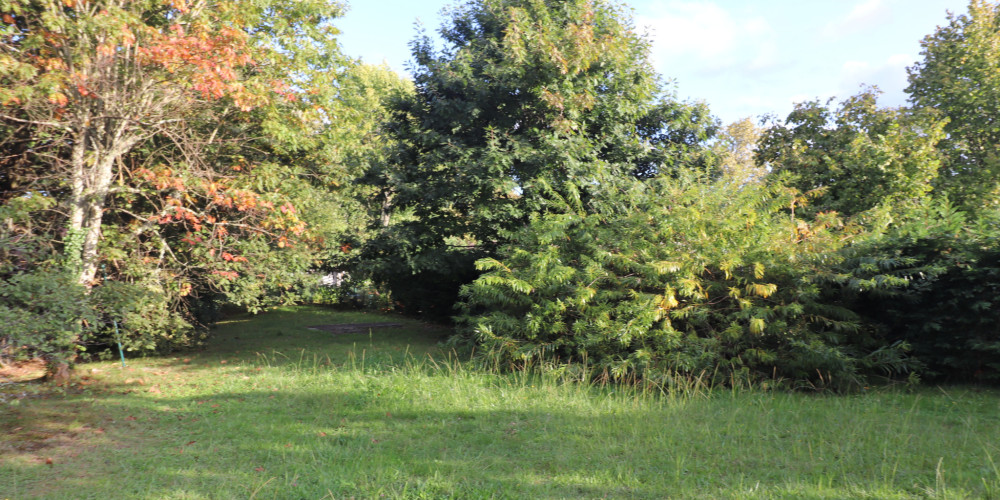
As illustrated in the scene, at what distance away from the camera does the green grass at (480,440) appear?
442cm

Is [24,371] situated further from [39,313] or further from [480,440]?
[480,440]

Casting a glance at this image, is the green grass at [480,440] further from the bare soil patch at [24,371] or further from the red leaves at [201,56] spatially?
the red leaves at [201,56]

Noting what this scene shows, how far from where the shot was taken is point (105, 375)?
9.70 m

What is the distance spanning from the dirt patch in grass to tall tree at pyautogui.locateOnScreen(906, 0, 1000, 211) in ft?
45.7

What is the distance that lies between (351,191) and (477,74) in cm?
446

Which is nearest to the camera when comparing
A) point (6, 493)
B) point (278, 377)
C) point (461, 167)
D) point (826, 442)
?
point (6, 493)

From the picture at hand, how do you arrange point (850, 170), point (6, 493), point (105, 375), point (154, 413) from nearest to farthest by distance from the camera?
point (6, 493), point (154, 413), point (105, 375), point (850, 170)

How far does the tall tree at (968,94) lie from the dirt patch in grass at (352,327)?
1393 cm

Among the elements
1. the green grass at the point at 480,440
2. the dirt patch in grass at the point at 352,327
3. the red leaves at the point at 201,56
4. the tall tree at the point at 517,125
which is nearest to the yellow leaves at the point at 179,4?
the red leaves at the point at 201,56

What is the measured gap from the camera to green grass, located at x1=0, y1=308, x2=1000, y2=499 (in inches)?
174

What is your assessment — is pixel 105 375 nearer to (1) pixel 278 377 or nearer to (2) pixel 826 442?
(1) pixel 278 377

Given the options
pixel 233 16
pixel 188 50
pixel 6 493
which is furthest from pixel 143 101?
pixel 6 493

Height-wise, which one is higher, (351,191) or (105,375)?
(351,191)

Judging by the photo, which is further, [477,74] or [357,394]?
[477,74]
